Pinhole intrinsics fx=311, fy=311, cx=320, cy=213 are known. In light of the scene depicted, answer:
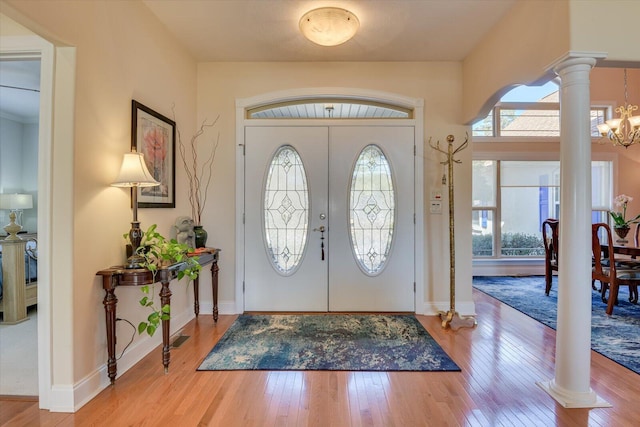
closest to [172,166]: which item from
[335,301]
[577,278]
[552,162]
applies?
[335,301]

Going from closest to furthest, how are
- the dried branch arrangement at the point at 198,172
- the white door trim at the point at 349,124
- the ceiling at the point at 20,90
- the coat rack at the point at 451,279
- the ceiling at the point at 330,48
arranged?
the ceiling at the point at 330,48, the ceiling at the point at 20,90, the coat rack at the point at 451,279, the dried branch arrangement at the point at 198,172, the white door trim at the point at 349,124

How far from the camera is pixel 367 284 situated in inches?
144

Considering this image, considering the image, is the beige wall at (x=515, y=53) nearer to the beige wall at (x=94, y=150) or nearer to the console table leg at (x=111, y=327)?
the beige wall at (x=94, y=150)

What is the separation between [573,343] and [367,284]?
Answer: 1955 millimetres

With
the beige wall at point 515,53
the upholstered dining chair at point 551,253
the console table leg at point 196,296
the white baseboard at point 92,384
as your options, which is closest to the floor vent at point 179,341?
the white baseboard at point 92,384

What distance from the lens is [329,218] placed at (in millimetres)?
3645

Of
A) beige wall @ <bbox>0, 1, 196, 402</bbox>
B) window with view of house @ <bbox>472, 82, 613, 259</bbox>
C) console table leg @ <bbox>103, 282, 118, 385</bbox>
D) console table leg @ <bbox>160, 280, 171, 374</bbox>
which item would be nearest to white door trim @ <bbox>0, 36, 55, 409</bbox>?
beige wall @ <bbox>0, 1, 196, 402</bbox>

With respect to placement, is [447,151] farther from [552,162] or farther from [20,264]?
[20,264]

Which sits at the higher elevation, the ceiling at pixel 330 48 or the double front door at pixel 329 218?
the ceiling at pixel 330 48

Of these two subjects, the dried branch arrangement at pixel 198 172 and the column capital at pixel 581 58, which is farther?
the dried branch arrangement at pixel 198 172

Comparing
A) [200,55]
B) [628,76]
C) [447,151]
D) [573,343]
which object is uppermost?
[628,76]

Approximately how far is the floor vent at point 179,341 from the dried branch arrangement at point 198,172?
120cm

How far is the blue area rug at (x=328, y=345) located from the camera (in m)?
2.46

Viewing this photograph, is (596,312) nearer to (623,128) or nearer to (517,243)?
(517,243)
